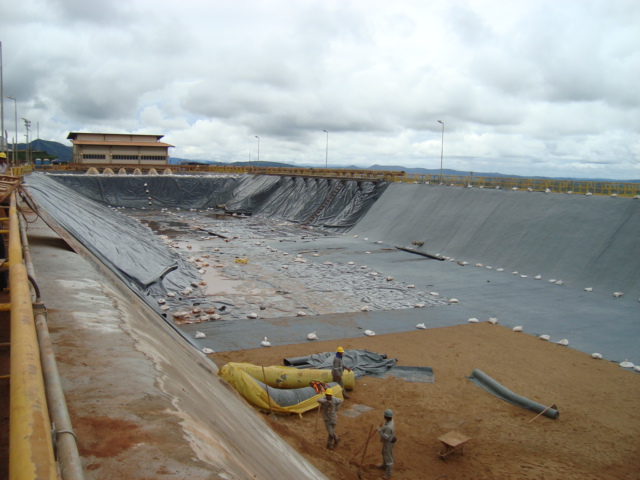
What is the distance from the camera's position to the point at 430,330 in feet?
52.3

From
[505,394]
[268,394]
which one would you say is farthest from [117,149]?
[505,394]

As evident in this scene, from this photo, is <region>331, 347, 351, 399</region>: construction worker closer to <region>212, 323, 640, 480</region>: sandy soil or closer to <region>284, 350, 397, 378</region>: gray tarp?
<region>212, 323, 640, 480</region>: sandy soil

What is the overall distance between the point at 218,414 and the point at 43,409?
4.05m

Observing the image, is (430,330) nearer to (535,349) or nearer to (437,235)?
(535,349)

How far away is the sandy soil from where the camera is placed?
28.2 ft

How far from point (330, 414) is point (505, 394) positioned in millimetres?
4759

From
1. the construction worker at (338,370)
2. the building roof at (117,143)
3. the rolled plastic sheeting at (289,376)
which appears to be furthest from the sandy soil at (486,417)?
the building roof at (117,143)

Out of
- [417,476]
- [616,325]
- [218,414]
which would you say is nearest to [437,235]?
[616,325]

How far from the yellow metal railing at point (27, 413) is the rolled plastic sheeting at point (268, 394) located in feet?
22.2

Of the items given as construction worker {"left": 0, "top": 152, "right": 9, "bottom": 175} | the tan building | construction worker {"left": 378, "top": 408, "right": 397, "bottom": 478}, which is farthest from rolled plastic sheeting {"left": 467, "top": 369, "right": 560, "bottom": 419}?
the tan building

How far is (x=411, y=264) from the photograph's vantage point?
86.6ft

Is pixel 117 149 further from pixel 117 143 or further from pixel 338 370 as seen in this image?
pixel 338 370

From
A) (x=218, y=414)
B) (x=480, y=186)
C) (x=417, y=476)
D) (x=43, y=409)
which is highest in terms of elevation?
(x=480, y=186)

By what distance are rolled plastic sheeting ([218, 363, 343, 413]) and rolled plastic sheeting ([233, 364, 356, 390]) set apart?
1.23 ft
